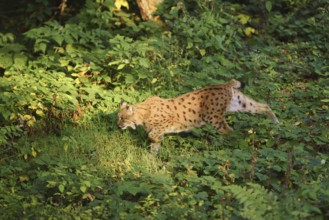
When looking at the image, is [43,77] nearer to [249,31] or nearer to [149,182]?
[149,182]

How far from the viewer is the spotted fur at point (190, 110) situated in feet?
34.5

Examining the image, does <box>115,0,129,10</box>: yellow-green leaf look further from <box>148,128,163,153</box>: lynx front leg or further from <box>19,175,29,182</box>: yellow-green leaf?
<box>19,175,29,182</box>: yellow-green leaf

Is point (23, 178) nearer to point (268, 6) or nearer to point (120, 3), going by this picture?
point (120, 3)

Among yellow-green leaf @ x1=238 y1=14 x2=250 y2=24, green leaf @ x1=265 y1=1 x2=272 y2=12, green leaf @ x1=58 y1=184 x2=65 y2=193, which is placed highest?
green leaf @ x1=265 y1=1 x2=272 y2=12

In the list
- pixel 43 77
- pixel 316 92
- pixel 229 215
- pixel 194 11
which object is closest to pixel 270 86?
pixel 316 92

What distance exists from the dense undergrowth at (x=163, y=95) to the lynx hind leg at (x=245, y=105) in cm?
23

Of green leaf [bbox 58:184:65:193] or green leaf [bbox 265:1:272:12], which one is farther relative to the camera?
green leaf [bbox 265:1:272:12]

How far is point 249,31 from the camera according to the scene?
14109 mm

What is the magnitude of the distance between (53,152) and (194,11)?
17.9 feet

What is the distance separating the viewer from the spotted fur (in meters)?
10.5

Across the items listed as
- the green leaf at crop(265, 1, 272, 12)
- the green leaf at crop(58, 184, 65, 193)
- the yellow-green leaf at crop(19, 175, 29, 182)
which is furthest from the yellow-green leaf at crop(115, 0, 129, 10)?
the green leaf at crop(58, 184, 65, 193)

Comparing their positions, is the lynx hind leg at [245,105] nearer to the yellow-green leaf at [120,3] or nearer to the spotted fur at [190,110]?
the spotted fur at [190,110]

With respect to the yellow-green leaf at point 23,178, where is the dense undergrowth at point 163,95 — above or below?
above

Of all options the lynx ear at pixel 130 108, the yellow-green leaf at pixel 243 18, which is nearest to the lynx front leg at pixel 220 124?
the lynx ear at pixel 130 108
